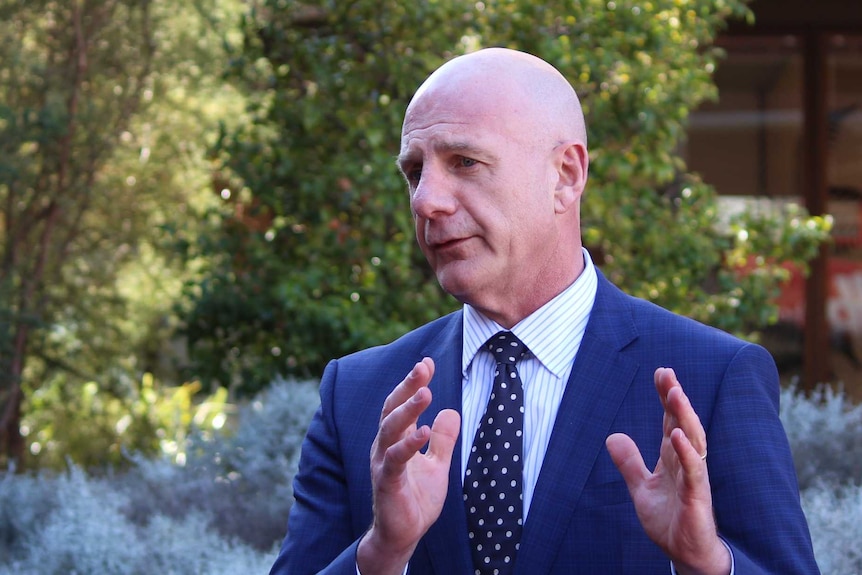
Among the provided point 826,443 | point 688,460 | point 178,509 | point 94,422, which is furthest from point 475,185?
point 94,422

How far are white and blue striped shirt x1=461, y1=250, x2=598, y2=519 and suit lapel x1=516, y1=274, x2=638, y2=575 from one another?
45 millimetres

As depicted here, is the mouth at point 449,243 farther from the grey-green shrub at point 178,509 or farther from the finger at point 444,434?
the grey-green shrub at point 178,509

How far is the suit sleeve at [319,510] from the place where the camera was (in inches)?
77.9

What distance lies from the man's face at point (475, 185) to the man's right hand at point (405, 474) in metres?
0.31

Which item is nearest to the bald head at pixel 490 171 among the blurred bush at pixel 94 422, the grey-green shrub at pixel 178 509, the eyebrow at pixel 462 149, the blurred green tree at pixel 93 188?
the eyebrow at pixel 462 149

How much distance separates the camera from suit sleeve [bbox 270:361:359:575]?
6.49ft

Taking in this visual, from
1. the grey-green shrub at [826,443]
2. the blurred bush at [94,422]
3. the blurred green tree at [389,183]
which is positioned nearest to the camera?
the grey-green shrub at [826,443]

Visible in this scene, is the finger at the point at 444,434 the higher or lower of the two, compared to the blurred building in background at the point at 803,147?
higher

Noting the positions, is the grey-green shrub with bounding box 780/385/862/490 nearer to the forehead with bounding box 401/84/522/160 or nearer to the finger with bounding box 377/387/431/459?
the forehead with bounding box 401/84/522/160

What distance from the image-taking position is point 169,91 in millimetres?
6586

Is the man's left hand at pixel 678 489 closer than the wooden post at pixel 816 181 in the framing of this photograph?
Yes

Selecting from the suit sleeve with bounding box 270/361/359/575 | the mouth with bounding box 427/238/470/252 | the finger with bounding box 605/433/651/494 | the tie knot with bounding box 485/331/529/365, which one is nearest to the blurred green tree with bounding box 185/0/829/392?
the suit sleeve with bounding box 270/361/359/575

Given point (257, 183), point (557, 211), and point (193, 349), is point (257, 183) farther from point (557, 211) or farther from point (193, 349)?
point (557, 211)

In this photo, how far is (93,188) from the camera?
6.14 meters
